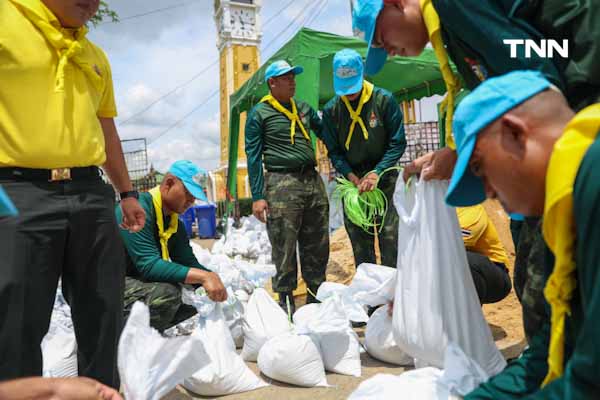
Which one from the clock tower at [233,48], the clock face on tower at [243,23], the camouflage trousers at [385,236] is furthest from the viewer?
the clock face on tower at [243,23]

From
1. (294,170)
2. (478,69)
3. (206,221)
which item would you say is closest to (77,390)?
(478,69)

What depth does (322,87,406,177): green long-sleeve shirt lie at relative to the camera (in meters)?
3.23

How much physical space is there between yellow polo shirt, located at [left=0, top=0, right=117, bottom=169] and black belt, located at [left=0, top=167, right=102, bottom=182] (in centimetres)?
2

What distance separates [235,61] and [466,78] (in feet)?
120

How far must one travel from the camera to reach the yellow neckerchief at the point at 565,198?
757 millimetres

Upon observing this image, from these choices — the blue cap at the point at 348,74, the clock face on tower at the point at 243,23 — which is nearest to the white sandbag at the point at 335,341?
the blue cap at the point at 348,74

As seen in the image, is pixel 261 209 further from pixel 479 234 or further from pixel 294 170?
pixel 479 234

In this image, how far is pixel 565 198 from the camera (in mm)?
769

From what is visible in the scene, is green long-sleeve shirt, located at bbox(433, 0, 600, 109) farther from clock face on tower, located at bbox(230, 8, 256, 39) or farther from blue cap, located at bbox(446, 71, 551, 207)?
clock face on tower, located at bbox(230, 8, 256, 39)

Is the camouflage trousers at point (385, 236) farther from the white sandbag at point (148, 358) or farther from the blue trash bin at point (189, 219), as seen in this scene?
the blue trash bin at point (189, 219)

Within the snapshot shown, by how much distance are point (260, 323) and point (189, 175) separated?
94 cm

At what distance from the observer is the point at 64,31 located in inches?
67.4

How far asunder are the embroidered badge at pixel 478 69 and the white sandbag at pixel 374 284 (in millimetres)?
1069

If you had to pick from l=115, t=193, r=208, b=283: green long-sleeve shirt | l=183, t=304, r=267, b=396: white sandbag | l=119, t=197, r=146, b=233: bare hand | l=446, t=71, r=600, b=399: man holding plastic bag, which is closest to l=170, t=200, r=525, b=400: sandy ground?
l=183, t=304, r=267, b=396: white sandbag
